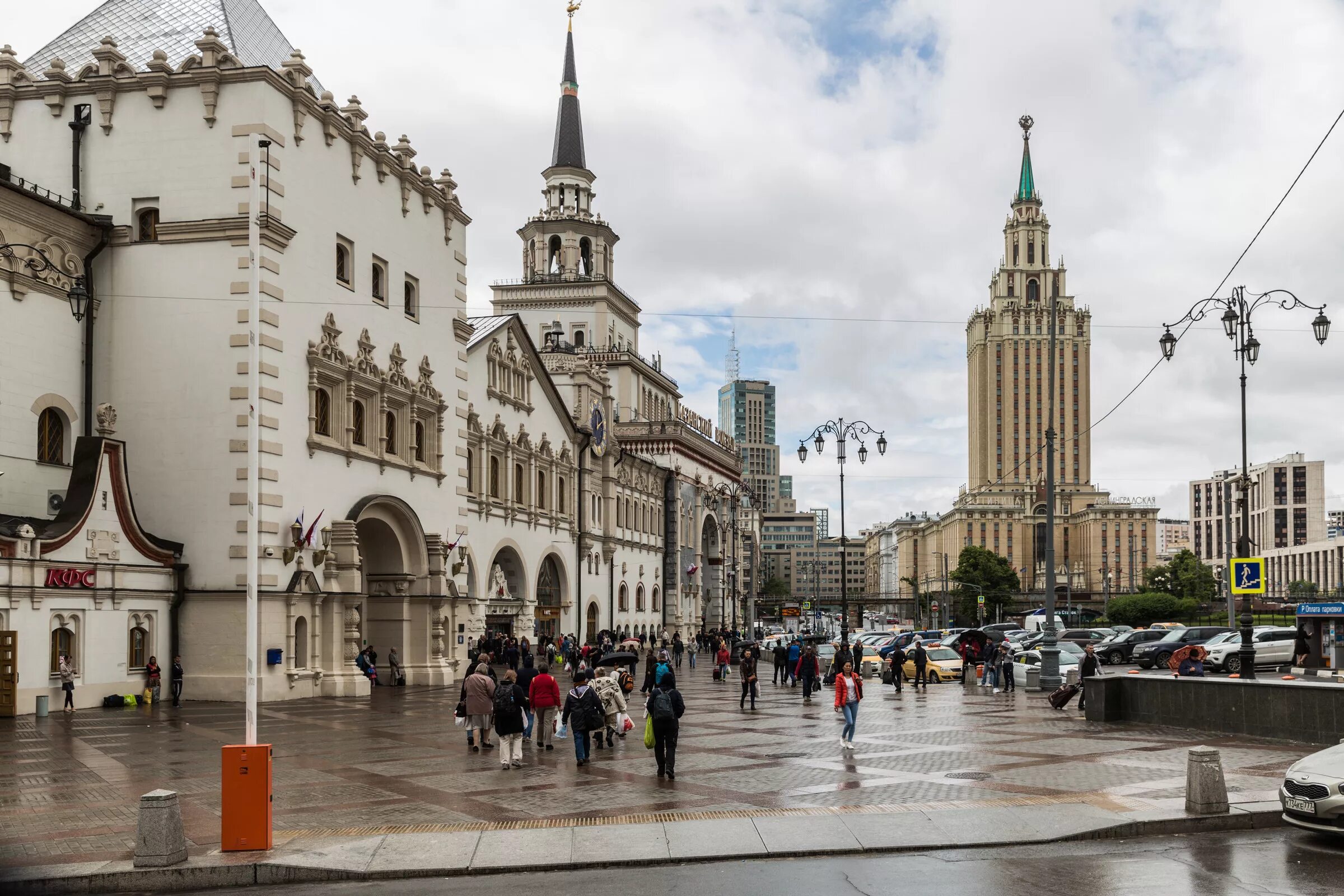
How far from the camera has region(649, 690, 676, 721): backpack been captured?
18.4 metres

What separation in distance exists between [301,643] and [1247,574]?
24.6 meters

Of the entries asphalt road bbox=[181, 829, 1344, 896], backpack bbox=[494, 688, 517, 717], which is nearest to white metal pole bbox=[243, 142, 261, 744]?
asphalt road bbox=[181, 829, 1344, 896]

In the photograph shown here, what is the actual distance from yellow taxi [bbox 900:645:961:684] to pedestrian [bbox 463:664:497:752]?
2665cm

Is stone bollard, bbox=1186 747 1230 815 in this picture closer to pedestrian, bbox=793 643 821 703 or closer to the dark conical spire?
pedestrian, bbox=793 643 821 703

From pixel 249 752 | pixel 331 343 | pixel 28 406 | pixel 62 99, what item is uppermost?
pixel 62 99

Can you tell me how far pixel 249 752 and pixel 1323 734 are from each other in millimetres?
17769

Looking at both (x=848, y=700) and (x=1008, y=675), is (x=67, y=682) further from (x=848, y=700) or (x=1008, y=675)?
(x=1008, y=675)

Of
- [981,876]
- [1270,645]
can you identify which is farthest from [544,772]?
[1270,645]

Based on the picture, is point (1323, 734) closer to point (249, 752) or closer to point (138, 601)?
point (249, 752)

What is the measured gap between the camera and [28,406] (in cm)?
3175

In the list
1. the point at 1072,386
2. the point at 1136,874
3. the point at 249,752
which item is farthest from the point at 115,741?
the point at 1072,386

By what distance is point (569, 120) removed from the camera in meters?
92.9

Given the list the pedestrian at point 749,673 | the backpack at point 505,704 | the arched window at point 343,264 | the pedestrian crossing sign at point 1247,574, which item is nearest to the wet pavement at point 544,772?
the backpack at point 505,704

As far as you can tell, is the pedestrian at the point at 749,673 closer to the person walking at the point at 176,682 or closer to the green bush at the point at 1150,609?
the person walking at the point at 176,682
